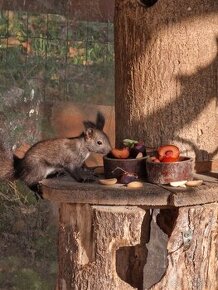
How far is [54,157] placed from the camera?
4.47m

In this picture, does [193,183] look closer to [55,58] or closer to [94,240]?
[94,240]

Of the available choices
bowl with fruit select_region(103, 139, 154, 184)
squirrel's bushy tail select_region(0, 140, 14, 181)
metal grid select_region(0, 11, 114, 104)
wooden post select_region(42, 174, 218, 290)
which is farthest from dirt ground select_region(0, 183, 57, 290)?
bowl with fruit select_region(103, 139, 154, 184)

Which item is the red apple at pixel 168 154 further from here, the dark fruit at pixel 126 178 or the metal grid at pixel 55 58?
the metal grid at pixel 55 58

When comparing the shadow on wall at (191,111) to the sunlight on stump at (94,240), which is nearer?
the sunlight on stump at (94,240)

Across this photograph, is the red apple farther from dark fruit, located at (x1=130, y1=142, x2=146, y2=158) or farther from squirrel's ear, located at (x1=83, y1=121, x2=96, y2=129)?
squirrel's ear, located at (x1=83, y1=121, x2=96, y2=129)

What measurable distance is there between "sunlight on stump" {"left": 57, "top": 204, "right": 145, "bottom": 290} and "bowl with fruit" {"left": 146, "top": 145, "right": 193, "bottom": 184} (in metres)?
0.24

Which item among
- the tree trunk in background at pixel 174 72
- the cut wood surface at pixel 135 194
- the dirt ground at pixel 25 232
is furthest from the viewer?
the dirt ground at pixel 25 232

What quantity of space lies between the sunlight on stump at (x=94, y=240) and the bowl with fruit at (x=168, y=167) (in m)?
0.24

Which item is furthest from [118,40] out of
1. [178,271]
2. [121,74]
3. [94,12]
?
[94,12]

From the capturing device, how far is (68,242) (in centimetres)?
401

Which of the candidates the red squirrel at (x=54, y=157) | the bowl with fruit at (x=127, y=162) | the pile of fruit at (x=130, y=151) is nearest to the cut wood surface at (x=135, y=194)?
the bowl with fruit at (x=127, y=162)

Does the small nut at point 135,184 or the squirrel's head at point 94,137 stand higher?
the squirrel's head at point 94,137

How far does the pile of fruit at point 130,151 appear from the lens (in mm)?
4082

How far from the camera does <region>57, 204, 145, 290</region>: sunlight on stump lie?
149 inches
